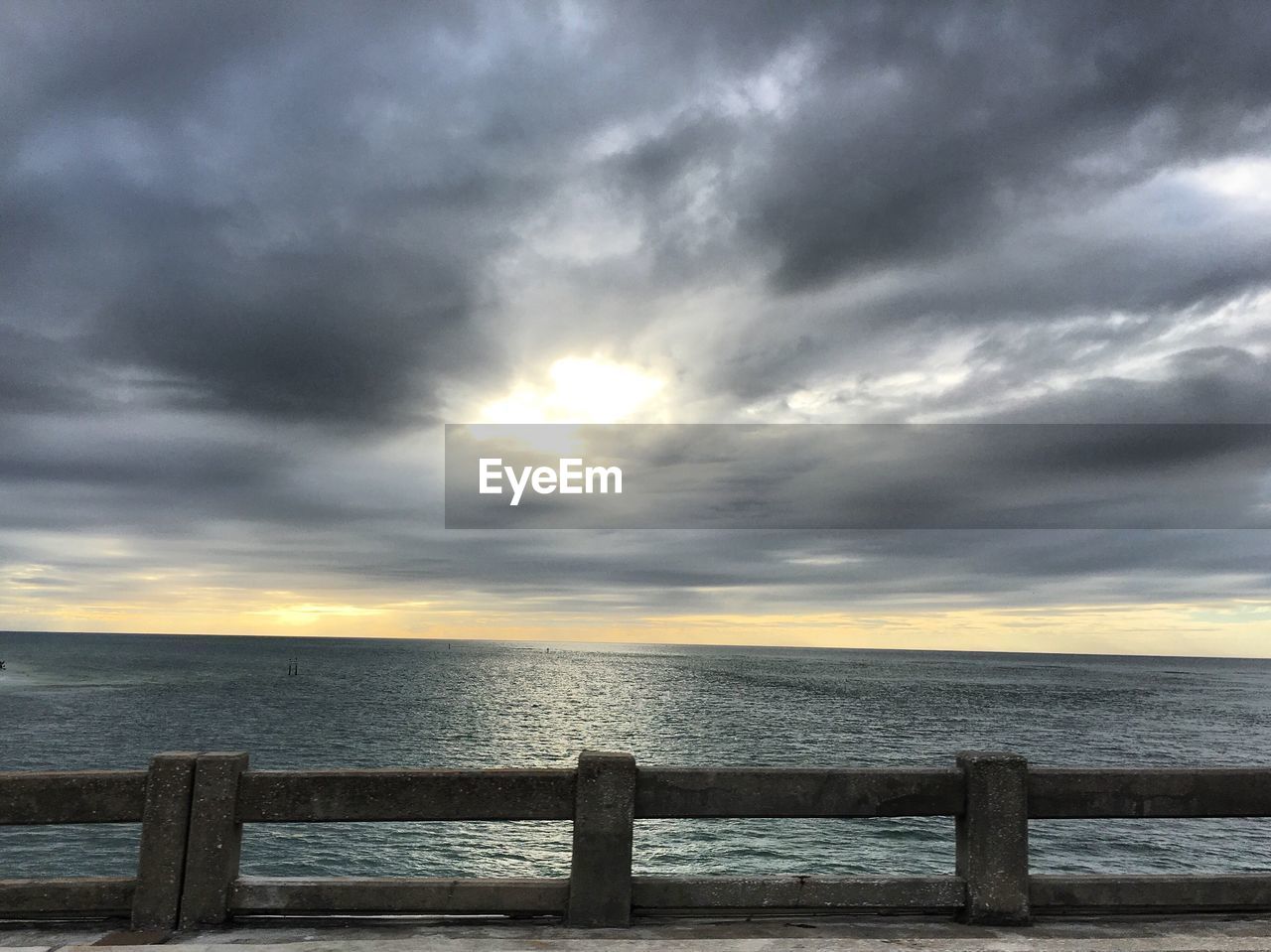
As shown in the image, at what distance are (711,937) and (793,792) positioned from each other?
1120mm

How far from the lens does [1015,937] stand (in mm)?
6113

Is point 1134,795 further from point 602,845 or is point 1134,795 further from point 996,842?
point 602,845

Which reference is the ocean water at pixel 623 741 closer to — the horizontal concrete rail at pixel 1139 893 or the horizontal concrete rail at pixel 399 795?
the horizontal concrete rail at pixel 1139 893

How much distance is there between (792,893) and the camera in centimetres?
643

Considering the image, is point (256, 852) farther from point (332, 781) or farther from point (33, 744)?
point (33, 744)

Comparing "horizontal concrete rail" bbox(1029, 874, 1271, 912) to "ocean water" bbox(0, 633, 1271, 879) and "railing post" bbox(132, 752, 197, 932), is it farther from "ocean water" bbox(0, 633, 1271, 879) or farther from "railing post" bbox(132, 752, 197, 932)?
"ocean water" bbox(0, 633, 1271, 879)

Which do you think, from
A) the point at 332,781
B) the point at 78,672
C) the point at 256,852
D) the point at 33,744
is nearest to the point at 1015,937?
the point at 332,781

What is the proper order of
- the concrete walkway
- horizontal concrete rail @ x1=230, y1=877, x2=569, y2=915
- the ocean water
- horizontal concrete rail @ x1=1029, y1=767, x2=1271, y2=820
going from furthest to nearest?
the ocean water
horizontal concrete rail @ x1=1029, y1=767, x2=1271, y2=820
horizontal concrete rail @ x1=230, y1=877, x2=569, y2=915
the concrete walkway

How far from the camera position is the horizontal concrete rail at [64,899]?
611cm

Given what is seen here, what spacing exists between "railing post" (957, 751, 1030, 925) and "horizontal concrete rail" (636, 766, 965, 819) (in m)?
0.16

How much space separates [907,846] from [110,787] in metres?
30.0

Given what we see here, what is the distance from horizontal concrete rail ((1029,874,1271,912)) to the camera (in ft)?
21.7

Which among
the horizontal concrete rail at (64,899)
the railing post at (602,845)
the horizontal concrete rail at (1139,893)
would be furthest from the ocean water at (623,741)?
the horizontal concrete rail at (64,899)

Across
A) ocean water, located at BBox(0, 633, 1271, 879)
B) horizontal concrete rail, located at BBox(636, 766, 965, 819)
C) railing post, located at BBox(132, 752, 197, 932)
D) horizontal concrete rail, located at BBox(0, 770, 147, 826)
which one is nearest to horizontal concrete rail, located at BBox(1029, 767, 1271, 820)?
horizontal concrete rail, located at BBox(636, 766, 965, 819)
